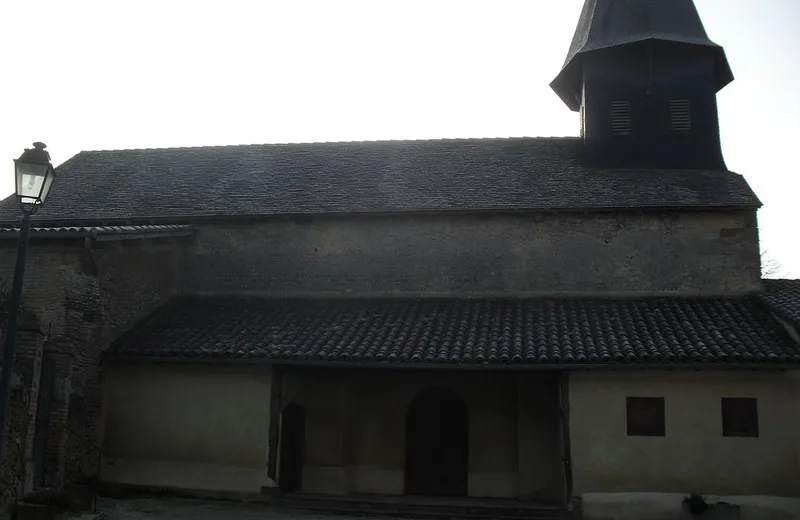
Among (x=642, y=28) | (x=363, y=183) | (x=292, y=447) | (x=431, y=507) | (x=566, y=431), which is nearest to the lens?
(x=566, y=431)

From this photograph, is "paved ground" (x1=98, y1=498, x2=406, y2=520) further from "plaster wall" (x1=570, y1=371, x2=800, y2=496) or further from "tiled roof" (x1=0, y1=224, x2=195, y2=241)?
"tiled roof" (x1=0, y1=224, x2=195, y2=241)

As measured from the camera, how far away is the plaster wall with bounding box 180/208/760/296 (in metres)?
15.9

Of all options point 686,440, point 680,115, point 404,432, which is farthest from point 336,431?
point 680,115

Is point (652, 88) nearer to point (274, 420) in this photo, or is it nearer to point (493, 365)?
point (493, 365)

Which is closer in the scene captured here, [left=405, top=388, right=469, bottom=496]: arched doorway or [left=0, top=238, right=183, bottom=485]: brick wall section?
[left=0, top=238, right=183, bottom=485]: brick wall section

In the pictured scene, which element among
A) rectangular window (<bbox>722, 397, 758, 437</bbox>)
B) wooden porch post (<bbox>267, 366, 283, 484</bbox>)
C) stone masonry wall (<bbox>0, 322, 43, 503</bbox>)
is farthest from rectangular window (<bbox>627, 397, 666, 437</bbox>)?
stone masonry wall (<bbox>0, 322, 43, 503</bbox>)

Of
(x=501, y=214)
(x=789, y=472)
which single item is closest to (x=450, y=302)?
(x=501, y=214)

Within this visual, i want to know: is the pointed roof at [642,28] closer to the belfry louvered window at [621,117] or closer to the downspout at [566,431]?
the belfry louvered window at [621,117]

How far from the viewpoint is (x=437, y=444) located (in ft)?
49.8

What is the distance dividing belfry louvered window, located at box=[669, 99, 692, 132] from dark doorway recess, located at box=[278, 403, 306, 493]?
11.9 metres

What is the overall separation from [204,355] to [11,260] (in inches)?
181

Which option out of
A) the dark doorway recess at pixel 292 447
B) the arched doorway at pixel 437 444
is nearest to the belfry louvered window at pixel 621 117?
the arched doorway at pixel 437 444

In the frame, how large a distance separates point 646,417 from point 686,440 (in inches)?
29.8

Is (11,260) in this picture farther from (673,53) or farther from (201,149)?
(673,53)
